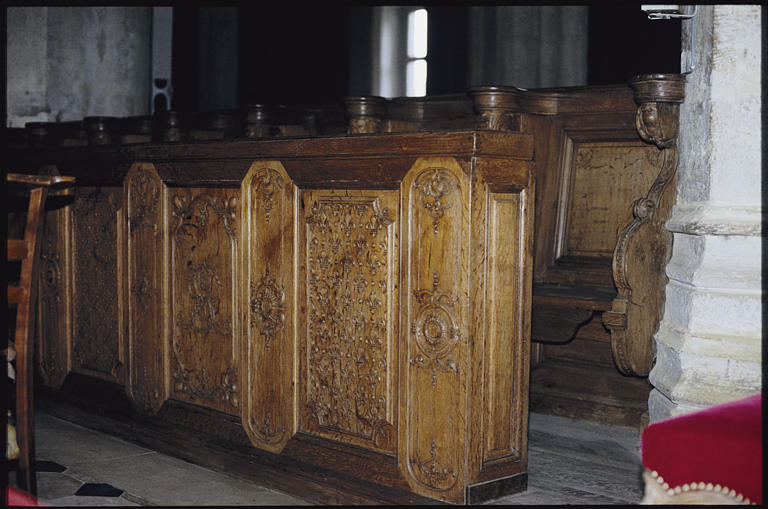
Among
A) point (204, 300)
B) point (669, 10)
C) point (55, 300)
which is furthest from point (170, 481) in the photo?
point (669, 10)

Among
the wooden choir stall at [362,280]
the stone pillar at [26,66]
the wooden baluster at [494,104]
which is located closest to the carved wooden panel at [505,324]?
the wooden choir stall at [362,280]

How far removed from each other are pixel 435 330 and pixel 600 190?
4.18ft

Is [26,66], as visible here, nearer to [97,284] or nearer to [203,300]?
[97,284]

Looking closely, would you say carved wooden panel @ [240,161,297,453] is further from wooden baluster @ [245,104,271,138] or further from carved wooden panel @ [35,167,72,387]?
wooden baluster @ [245,104,271,138]

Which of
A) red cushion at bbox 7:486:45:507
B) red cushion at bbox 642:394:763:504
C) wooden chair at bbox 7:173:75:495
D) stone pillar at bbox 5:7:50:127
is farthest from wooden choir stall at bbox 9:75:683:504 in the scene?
stone pillar at bbox 5:7:50:127

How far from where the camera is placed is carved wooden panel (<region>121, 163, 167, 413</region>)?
10.4 feet

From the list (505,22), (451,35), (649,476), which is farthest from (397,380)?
(451,35)

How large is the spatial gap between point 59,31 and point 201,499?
4.69 m

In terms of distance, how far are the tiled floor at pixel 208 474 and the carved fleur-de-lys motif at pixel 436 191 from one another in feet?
2.58

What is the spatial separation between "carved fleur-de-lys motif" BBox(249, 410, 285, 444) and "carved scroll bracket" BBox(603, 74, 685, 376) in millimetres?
1142

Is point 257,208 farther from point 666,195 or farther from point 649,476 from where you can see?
point 649,476

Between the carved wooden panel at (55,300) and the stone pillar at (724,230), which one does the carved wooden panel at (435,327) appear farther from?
the carved wooden panel at (55,300)

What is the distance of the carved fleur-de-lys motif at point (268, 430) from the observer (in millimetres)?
2771

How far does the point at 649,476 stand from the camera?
5.04ft
